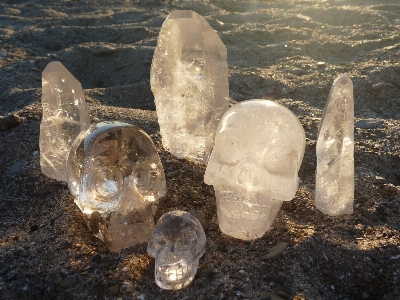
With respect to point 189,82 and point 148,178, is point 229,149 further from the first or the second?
point 189,82

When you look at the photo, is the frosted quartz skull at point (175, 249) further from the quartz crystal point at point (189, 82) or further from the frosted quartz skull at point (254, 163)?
the quartz crystal point at point (189, 82)

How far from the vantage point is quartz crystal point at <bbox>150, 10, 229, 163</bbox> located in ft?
8.32

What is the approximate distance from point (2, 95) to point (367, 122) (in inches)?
123

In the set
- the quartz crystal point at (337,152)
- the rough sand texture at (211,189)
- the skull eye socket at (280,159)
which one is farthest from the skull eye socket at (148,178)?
the quartz crystal point at (337,152)

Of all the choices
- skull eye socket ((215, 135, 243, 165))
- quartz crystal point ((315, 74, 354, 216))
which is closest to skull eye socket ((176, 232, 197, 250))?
skull eye socket ((215, 135, 243, 165))

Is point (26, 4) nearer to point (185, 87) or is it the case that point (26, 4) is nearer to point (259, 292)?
point (185, 87)

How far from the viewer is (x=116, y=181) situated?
6.42 ft

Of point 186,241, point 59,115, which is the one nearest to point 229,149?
point 186,241

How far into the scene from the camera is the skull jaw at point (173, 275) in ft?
5.95

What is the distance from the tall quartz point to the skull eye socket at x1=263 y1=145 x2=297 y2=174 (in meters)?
1.17

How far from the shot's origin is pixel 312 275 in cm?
189

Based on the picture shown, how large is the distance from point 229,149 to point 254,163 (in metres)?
0.13

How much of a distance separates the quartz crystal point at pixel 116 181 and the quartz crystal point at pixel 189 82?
64 cm

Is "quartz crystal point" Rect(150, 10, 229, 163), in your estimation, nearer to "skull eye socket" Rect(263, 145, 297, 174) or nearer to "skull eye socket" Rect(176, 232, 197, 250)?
"skull eye socket" Rect(263, 145, 297, 174)
